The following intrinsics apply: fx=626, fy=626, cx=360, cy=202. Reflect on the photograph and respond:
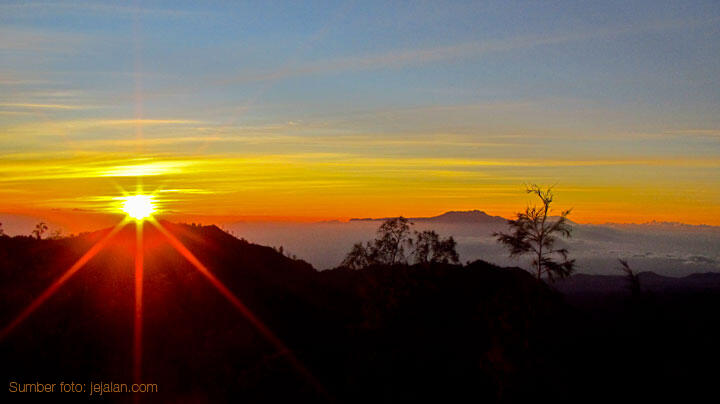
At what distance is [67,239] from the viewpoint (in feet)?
133

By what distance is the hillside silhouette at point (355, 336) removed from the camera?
69.8 ft

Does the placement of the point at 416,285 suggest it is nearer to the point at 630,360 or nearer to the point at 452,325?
the point at 452,325

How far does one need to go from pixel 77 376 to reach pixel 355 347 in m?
11.3

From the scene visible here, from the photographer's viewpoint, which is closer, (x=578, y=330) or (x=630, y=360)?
(x=630, y=360)

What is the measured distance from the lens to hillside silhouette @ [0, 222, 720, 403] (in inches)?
837

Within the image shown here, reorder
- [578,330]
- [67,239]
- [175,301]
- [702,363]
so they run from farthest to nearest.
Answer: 1. [67,239]
2. [175,301]
3. [578,330]
4. [702,363]

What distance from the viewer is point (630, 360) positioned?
2200cm

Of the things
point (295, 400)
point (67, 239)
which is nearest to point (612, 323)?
point (295, 400)

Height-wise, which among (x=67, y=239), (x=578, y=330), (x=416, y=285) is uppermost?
(x=67, y=239)

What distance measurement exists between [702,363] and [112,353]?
75.3 ft

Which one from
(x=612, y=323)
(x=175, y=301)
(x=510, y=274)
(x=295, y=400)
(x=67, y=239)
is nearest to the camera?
(x=295, y=400)

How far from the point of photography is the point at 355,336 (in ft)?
88.9

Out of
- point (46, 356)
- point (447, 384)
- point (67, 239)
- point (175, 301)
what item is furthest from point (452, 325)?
point (67, 239)

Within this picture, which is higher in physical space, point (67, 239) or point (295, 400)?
point (67, 239)
